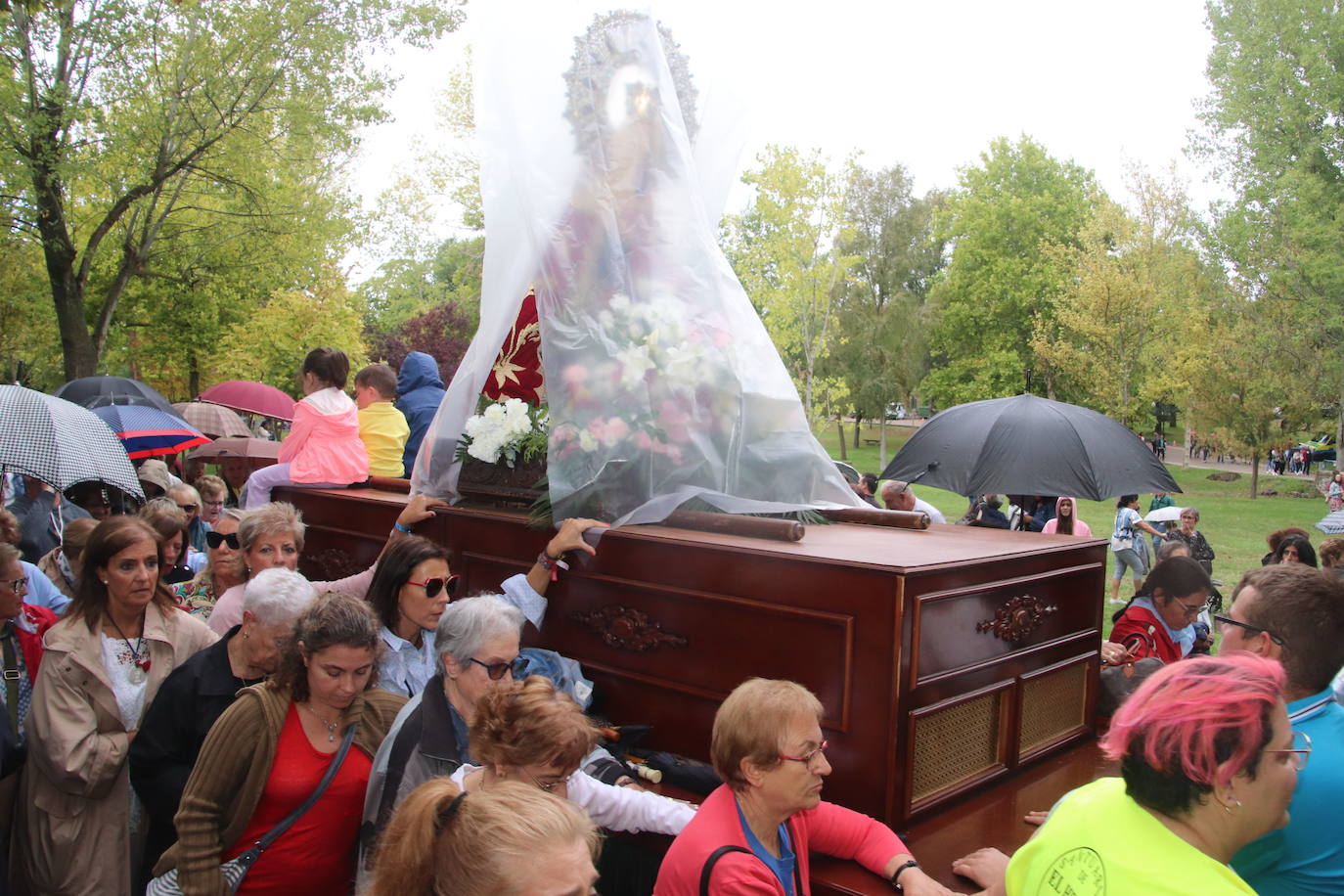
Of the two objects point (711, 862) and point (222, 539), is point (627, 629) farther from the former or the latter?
point (222, 539)

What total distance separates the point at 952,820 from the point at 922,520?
1.20 m

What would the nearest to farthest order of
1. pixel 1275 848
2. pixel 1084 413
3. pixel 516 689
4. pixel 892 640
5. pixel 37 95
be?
pixel 1275 848
pixel 516 689
pixel 892 640
pixel 1084 413
pixel 37 95

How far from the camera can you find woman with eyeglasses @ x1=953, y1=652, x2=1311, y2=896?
5.71 feet

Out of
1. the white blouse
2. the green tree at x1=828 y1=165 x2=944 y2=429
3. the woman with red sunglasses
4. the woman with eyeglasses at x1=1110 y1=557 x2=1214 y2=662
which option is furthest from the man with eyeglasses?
the green tree at x1=828 y1=165 x2=944 y2=429

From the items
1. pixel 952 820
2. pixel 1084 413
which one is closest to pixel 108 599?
pixel 952 820

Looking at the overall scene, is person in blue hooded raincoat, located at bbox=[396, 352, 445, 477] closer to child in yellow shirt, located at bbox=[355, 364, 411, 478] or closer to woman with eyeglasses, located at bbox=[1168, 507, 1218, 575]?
child in yellow shirt, located at bbox=[355, 364, 411, 478]

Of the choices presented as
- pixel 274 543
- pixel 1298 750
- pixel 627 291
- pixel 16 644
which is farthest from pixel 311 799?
pixel 1298 750

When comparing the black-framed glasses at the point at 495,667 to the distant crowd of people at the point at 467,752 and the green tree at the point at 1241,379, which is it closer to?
the distant crowd of people at the point at 467,752

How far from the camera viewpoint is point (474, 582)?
13.8 ft

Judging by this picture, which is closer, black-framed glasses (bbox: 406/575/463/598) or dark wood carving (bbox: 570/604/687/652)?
dark wood carving (bbox: 570/604/687/652)

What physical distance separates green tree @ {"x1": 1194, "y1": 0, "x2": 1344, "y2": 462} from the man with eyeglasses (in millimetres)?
23335

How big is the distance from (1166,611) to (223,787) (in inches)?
149

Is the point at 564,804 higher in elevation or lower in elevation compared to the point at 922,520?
lower

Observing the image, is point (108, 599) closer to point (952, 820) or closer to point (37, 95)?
point (952, 820)
